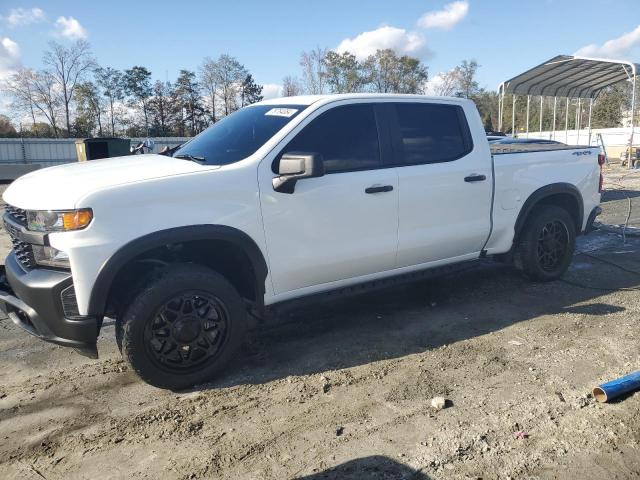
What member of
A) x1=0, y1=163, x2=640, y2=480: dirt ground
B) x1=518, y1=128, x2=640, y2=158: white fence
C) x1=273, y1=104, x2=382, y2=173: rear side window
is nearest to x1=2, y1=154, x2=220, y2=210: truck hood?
x1=273, y1=104, x2=382, y2=173: rear side window

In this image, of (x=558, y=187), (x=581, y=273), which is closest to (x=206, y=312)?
(x=558, y=187)

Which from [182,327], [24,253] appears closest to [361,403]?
[182,327]

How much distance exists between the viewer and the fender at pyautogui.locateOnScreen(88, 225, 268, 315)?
125 inches

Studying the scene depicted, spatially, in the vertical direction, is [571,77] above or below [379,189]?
above

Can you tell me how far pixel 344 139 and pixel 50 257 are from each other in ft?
7.57

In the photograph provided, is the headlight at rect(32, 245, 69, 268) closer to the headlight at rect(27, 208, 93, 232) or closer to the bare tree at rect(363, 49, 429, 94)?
the headlight at rect(27, 208, 93, 232)

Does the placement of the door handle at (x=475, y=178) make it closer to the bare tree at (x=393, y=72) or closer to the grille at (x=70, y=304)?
the grille at (x=70, y=304)

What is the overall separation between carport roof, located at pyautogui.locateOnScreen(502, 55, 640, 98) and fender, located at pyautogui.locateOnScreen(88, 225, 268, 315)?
60.2 ft

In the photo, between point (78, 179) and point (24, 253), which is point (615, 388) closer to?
point (78, 179)

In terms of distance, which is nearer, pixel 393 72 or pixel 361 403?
pixel 361 403

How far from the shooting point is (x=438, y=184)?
179 inches

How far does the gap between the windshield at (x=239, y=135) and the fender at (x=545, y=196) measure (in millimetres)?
2653

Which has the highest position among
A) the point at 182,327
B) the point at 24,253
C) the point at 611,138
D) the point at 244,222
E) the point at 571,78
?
the point at 571,78

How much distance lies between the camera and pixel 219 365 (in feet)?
12.0
